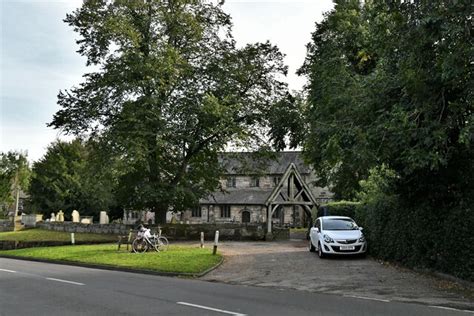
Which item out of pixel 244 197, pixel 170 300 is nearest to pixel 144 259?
pixel 170 300

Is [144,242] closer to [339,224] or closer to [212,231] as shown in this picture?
[212,231]

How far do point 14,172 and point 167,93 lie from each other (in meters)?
42.4

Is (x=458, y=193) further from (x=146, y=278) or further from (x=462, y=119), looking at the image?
(x=146, y=278)

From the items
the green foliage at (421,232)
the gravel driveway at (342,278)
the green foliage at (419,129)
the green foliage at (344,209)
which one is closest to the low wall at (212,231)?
the green foliage at (344,209)

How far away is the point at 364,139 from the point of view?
12.8 metres

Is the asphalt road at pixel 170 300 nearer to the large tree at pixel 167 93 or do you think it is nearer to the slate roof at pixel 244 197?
the large tree at pixel 167 93

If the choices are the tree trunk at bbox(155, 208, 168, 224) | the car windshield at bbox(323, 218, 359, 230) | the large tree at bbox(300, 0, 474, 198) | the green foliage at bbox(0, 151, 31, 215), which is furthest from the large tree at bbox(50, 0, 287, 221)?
the green foliage at bbox(0, 151, 31, 215)

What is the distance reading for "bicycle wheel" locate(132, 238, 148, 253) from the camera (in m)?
23.2

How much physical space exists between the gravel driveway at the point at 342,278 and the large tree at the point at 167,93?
42.4ft

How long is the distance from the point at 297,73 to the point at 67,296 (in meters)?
29.0

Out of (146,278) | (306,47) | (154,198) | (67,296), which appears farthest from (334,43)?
(67,296)

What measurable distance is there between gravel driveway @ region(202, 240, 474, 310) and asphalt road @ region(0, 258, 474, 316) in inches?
36.3

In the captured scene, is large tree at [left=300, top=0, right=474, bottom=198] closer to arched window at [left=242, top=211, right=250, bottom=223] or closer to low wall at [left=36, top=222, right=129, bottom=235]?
low wall at [left=36, top=222, right=129, bottom=235]

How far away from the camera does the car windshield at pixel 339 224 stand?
19.9 metres
